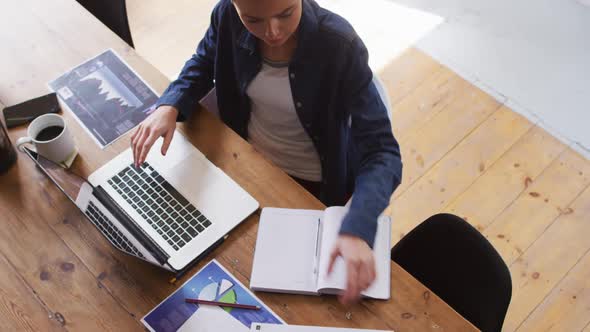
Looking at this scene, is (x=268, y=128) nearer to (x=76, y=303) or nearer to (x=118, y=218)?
(x=118, y=218)

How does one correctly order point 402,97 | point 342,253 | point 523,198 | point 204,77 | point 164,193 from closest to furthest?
point 342,253
point 164,193
point 204,77
point 523,198
point 402,97

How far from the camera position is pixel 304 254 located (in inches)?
44.2

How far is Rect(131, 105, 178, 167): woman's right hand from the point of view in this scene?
123 centimetres

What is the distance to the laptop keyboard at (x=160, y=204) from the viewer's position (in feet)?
3.84

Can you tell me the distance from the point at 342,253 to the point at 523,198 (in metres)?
1.35

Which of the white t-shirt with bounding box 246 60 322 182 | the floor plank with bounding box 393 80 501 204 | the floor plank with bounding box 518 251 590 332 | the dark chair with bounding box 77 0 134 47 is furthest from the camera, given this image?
the floor plank with bounding box 393 80 501 204

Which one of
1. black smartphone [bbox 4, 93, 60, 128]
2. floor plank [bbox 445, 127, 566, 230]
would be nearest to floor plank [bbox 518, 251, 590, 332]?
floor plank [bbox 445, 127, 566, 230]

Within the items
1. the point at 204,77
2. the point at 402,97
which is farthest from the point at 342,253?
the point at 402,97

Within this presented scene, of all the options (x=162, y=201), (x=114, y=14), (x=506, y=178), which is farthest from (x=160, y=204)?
(x=506, y=178)

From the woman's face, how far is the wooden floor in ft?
3.69

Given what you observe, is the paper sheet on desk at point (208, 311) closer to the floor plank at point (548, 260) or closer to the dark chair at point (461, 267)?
the dark chair at point (461, 267)

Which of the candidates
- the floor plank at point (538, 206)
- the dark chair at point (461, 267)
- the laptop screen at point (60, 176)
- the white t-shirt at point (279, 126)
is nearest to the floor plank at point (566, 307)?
the floor plank at point (538, 206)

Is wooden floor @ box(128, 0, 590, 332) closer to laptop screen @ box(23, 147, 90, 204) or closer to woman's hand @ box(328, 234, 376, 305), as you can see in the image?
woman's hand @ box(328, 234, 376, 305)

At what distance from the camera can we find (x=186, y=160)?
4.21 ft
